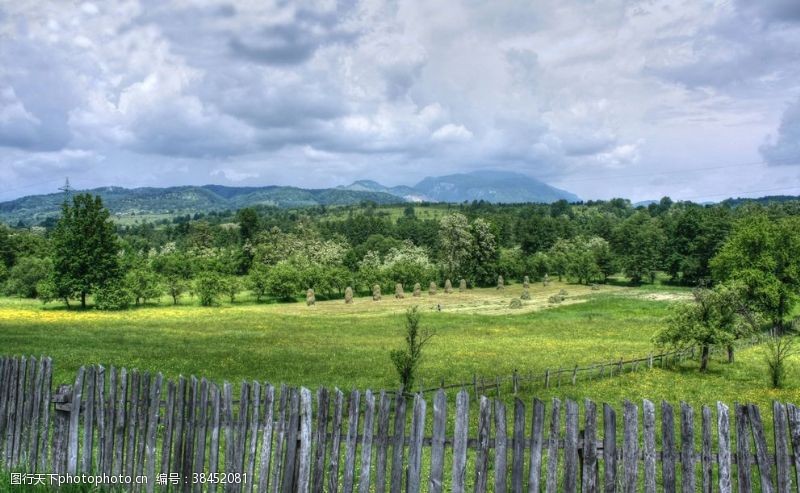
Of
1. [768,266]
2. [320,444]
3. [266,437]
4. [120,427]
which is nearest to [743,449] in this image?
[320,444]

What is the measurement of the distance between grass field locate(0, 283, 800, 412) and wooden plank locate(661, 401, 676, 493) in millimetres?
19700

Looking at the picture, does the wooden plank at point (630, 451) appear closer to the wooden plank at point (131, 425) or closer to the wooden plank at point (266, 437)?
the wooden plank at point (266, 437)

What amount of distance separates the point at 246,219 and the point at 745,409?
143169 millimetres

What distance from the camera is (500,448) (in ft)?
24.2

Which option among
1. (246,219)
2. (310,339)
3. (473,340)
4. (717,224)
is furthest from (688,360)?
(246,219)

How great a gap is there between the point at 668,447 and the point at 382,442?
3.85 metres

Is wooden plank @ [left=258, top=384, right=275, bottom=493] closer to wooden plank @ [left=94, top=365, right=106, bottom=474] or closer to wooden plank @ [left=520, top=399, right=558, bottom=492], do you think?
wooden plank @ [left=94, top=365, right=106, bottom=474]

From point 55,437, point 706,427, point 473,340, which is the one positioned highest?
point 706,427

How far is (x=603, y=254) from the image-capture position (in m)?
119

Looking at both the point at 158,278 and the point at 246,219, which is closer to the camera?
the point at 158,278

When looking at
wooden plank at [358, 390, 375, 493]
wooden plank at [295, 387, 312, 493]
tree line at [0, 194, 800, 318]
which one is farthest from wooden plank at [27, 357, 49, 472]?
Answer: tree line at [0, 194, 800, 318]

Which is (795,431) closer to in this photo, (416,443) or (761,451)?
(761,451)

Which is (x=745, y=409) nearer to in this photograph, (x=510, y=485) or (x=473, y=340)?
(x=510, y=485)

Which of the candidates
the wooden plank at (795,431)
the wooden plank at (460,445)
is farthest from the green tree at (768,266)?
the wooden plank at (460,445)
